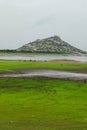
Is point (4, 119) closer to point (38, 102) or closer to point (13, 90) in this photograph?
point (38, 102)

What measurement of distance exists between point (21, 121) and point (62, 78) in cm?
2675

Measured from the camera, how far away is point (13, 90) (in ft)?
131

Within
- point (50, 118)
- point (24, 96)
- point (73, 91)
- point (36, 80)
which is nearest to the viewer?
point (50, 118)

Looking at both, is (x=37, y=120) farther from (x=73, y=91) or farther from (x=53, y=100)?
(x=73, y=91)

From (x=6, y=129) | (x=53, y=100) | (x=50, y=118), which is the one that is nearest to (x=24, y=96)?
(x=53, y=100)

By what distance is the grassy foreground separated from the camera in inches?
923

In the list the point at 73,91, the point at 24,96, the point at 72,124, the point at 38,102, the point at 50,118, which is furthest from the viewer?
the point at 73,91

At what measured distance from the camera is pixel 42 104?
103 feet

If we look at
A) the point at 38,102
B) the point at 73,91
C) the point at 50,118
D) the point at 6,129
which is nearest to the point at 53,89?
the point at 73,91

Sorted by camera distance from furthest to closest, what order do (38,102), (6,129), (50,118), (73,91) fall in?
(73,91) < (38,102) < (50,118) < (6,129)

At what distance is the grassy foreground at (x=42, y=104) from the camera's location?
923 inches

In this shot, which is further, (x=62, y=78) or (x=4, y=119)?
(x=62, y=78)

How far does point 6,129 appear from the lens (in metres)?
21.5

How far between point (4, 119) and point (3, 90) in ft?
48.8
